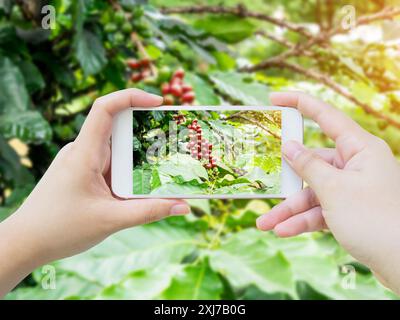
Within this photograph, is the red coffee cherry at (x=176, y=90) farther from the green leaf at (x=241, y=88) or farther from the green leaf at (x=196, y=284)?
the green leaf at (x=196, y=284)

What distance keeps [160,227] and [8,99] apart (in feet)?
1.03

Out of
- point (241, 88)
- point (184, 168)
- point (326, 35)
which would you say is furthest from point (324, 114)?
point (326, 35)

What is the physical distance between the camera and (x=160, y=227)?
3.28ft

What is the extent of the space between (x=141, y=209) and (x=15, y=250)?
124 mm

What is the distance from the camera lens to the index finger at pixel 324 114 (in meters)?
0.57

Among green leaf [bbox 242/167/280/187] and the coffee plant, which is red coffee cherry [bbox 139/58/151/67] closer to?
the coffee plant

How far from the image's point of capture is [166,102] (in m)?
0.86

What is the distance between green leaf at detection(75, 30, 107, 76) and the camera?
3.10 feet

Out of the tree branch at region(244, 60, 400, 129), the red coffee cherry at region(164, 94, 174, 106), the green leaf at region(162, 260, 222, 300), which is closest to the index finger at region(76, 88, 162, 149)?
the red coffee cherry at region(164, 94, 174, 106)

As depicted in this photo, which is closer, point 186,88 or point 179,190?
point 179,190

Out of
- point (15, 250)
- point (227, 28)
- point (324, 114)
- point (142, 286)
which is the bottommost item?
point (142, 286)

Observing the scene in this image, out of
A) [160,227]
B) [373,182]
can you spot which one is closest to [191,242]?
[160,227]

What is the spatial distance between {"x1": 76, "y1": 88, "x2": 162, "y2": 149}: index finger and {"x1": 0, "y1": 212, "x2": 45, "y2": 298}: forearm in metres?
0.10

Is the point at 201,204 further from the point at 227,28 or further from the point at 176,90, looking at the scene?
the point at 227,28
